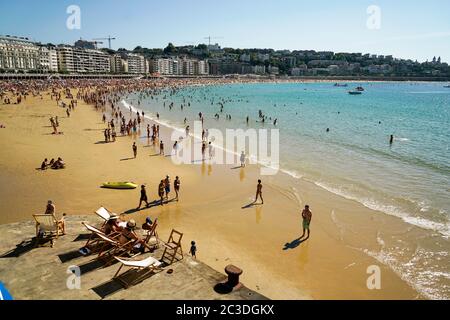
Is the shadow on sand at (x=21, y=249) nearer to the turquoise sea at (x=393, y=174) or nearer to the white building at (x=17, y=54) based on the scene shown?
the turquoise sea at (x=393, y=174)

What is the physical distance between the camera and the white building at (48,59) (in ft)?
434

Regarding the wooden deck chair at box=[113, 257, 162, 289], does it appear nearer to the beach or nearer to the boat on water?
the beach

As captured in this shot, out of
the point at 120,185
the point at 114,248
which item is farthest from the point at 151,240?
the point at 120,185

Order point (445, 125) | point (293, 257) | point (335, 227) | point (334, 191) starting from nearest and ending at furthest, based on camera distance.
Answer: point (293, 257) < point (335, 227) < point (334, 191) < point (445, 125)

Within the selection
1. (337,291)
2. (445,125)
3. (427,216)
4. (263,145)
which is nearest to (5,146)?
(263,145)

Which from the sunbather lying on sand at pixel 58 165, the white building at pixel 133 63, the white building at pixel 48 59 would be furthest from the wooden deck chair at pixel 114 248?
the white building at pixel 133 63

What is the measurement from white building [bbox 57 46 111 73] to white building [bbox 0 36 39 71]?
10.3m

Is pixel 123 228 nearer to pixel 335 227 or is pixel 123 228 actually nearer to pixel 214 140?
pixel 335 227

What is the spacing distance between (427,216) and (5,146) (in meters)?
22.8

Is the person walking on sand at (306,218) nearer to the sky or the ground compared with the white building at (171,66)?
nearer to the ground

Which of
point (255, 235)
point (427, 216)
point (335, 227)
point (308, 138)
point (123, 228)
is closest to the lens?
point (123, 228)

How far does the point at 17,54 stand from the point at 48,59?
1193 centimetres

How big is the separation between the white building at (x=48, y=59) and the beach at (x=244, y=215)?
130 meters

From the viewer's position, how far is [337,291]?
27.0ft
